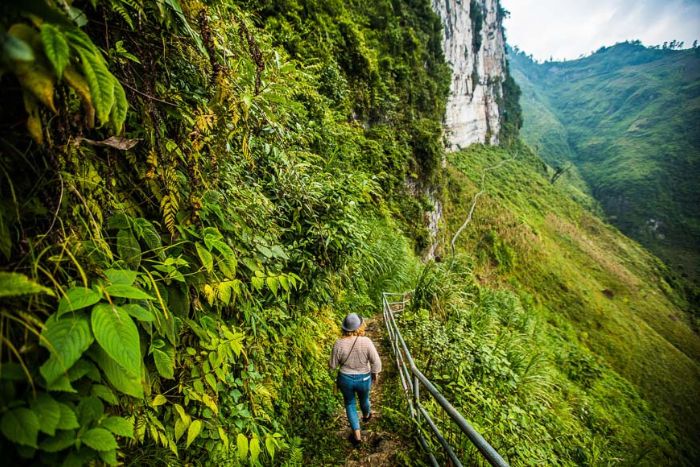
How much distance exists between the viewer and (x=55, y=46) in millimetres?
1022

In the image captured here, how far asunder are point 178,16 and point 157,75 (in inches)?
16.7

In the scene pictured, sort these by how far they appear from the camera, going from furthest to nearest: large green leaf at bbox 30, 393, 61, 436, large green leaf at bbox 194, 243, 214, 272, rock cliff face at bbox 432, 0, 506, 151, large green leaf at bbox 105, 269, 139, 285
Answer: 1. rock cliff face at bbox 432, 0, 506, 151
2. large green leaf at bbox 194, 243, 214, 272
3. large green leaf at bbox 105, 269, 139, 285
4. large green leaf at bbox 30, 393, 61, 436

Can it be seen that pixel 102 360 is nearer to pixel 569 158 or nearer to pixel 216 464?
pixel 216 464

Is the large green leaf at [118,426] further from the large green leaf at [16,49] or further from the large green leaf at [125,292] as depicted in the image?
the large green leaf at [16,49]

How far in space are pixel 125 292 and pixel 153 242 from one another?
566 mm

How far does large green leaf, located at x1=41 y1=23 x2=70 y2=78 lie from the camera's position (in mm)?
1003

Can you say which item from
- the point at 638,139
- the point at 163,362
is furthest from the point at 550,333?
the point at 638,139

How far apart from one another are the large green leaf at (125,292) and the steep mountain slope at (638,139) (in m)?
95.1

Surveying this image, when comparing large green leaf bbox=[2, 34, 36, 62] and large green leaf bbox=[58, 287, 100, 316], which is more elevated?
large green leaf bbox=[2, 34, 36, 62]

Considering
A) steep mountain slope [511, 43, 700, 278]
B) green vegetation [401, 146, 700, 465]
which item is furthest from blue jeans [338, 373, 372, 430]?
steep mountain slope [511, 43, 700, 278]

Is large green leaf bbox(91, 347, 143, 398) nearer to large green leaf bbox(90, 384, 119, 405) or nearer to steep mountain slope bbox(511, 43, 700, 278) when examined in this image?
large green leaf bbox(90, 384, 119, 405)

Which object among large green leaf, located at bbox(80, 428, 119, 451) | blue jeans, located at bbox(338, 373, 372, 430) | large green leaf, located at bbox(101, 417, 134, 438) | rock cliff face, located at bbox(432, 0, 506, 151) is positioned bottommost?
blue jeans, located at bbox(338, 373, 372, 430)

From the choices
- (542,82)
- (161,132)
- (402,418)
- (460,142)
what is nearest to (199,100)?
(161,132)

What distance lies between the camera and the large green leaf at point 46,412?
1.11m
